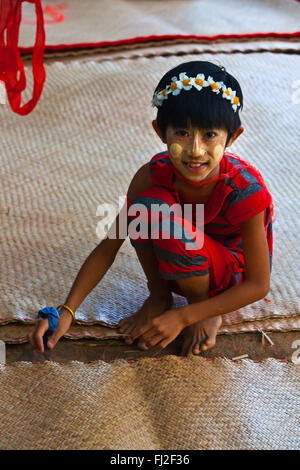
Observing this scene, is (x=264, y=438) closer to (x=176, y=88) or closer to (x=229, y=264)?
(x=229, y=264)

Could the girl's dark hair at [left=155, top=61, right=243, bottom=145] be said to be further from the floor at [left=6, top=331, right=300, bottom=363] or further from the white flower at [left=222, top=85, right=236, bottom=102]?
the floor at [left=6, top=331, right=300, bottom=363]

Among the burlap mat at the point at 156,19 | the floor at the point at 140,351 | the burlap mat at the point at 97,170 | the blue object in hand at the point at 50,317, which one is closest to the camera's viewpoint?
the blue object in hand at the point at 50,317

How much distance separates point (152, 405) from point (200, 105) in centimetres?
51

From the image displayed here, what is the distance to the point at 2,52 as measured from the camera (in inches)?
49.5

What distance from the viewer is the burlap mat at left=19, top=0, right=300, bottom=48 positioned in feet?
8.07

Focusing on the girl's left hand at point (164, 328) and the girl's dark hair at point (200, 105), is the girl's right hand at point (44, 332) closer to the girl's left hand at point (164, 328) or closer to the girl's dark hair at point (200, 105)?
the girl's left hand at point (164, 328)

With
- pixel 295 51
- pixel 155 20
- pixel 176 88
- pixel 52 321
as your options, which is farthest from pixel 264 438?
pixel 155 20

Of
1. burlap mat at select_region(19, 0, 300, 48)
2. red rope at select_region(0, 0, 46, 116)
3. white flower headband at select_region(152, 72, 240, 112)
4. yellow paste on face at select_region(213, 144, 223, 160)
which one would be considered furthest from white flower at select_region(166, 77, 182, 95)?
burlap mat at select_region(19, 0, 300, 48)

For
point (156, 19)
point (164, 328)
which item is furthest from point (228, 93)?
point (156, 19)

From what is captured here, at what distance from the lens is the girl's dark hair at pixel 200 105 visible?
980mm

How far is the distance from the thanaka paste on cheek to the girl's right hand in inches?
13.9

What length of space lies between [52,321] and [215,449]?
35 centimetres

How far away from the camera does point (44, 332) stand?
1.08 m

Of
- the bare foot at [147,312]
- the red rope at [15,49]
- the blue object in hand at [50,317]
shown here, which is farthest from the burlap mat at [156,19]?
the blue object in hand at [50,317]
